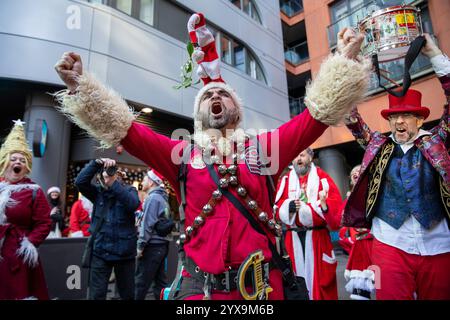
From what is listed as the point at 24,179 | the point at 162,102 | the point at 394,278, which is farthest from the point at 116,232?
the point at 162,102

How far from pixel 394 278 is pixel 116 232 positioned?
2.78 m

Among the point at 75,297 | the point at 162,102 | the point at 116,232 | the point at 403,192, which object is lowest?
the point at 75,297

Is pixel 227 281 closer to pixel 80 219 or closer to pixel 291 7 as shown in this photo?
pixel 80 219

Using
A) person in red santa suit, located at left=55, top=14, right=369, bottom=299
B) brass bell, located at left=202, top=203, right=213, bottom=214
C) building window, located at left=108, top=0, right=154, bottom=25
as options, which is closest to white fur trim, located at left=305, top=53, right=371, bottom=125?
person in red santa suit, located at left=55, top=14, right=369, bottom=299

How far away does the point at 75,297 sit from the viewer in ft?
16.0

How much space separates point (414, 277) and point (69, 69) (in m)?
2.69

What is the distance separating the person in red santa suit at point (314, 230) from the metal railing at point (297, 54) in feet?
42.8

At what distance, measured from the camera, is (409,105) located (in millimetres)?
2639

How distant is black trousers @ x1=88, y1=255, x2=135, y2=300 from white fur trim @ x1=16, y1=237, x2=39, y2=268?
0.61 m

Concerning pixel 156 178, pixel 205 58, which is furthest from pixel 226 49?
pixel 205 58

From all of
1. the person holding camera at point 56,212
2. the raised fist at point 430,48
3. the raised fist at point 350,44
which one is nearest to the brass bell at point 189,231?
the raised fist at point 350,44

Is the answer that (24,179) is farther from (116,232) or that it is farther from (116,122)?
(116,122)

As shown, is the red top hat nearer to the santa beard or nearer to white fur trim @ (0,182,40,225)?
the santa beard

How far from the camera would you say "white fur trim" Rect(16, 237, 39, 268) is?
9.28ft
